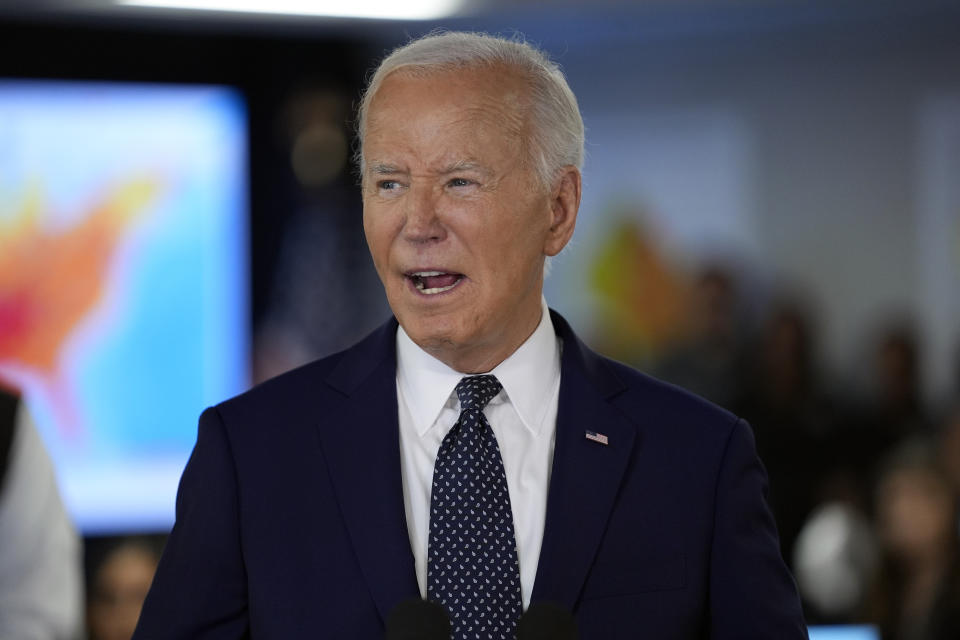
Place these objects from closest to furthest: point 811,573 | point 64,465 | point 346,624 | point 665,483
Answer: point 346,624, point 665,483, point 811,573, point 64,465

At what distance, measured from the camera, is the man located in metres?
1.54

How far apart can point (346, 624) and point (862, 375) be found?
17.4ft

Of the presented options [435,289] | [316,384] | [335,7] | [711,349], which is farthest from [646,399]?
[711,349]

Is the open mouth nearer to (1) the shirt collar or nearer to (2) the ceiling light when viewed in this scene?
(1) the shirt collar

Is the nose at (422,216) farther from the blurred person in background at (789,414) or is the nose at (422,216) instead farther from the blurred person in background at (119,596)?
the blurred person in background at (789,414)

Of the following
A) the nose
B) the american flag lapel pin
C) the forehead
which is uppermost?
the forehead

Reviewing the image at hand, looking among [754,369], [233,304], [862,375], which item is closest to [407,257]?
[233,304]

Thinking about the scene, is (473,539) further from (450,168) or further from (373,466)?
(450,168)

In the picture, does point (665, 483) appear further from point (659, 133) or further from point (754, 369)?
point (659, 133)

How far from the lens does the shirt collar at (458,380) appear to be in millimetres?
1680

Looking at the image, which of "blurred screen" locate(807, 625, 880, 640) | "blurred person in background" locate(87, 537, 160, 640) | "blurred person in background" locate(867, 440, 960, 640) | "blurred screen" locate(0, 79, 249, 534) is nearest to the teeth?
"blurred screen" locate(807, 625, 880, 640)

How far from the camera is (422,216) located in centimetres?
157

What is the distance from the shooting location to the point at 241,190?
574 centimetres

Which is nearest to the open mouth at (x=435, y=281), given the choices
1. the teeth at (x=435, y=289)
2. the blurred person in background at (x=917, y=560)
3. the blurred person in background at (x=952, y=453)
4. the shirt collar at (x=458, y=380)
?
the teeth at (x=435, y=289)
